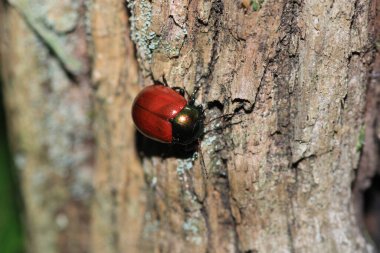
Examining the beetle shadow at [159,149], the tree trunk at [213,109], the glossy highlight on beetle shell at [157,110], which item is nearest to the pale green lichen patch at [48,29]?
the tree trunk at [213,109]

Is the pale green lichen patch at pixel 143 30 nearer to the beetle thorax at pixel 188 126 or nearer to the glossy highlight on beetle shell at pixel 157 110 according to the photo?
the glossy highlight on beetle shell at pixel 157 110

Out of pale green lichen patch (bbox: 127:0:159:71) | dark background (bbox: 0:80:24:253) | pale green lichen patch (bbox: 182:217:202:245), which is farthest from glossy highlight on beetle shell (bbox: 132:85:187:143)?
Result: dark background (bbox: 0:80:24:253)

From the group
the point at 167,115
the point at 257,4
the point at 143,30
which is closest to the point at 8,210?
the point at 167,115

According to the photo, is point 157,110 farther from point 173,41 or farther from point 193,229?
point 193,229

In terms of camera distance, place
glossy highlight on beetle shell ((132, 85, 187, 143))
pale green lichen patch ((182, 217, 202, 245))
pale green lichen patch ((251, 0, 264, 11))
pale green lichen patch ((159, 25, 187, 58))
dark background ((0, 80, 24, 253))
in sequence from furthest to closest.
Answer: dark background ((0, 80, 24, 253)) < pale green lichen patch ((182, 217, 202, 245)) < glossy highlight on beetle shell ((132, 85, 187, 143)) < pale green lichen patch ((159, 25, 187, 58)) < pale green lichen patch ((251, 0, 264, 11))

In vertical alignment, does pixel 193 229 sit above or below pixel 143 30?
below

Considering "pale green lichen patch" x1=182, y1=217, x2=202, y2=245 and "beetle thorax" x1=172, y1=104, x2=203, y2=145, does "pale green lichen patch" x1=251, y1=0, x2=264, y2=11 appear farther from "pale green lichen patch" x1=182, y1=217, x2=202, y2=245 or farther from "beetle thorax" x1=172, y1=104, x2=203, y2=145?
"pale green lichen patch" x1=182, y1=217, x2=202, y2=245
